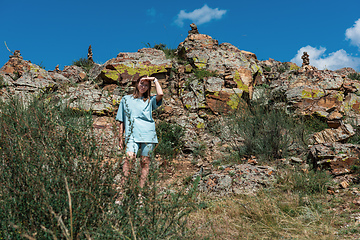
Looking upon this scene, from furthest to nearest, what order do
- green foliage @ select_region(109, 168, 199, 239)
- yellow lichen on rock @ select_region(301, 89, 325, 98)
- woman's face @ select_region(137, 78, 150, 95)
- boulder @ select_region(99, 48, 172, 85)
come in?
1. boulder @ select_region(99, 48, 172, 85)
2. yellow lichen on rock @ select_region(301, 89, 325, 98)
3. woman's face @ select_region(137, 78, 150, 95)
4. green foliage @ select_region(109, 168, 199, 239)

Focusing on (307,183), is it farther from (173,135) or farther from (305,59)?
(305,59)

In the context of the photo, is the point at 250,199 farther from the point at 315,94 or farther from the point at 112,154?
the point at 315,94

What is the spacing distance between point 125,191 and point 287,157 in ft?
15.2

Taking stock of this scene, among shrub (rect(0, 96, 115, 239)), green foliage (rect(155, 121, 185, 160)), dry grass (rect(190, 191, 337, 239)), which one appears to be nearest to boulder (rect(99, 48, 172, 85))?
green foliage (rect(155, 121, 185, 160))

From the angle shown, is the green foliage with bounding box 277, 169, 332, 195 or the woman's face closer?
the woman's face

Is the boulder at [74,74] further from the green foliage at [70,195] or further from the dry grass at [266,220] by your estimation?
the green foliage at [70,195]

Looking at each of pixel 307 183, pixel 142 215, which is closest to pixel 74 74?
pixel 307 183

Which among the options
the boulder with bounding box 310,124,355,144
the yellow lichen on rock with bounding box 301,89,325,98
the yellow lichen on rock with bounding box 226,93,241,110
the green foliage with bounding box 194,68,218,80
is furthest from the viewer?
the green foliage with bounding box 194,68,218,80

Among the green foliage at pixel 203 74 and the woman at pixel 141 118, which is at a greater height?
the green foliage at pixel 203 74

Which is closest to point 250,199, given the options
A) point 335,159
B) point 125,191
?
point 335,159

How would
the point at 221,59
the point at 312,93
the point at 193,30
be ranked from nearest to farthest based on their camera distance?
the point at 312,93 < the point at 221,59 < the point at 193,30

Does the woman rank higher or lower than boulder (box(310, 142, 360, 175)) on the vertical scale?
higher

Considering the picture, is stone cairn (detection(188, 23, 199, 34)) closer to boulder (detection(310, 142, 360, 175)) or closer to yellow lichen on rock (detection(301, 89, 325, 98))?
yellow lichen on rock (detection(301, 89, 325, 98))

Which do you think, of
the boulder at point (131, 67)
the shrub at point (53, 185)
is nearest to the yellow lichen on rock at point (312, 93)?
the boulder at point (131, 67)
